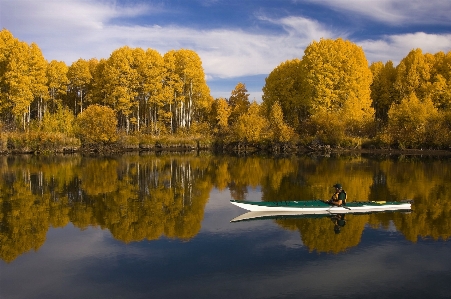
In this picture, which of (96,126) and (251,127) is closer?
(96,126)

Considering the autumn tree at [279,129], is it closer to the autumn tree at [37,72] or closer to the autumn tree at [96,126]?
the autumn tree at [96,126]

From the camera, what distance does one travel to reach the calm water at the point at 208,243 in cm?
1285

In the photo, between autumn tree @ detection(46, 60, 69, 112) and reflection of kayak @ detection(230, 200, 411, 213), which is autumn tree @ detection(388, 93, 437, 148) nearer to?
reflection of kayak @ detection(230, 200, 411, 213)

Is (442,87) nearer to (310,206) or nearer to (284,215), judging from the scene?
(310,206)

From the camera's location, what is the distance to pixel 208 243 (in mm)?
17047

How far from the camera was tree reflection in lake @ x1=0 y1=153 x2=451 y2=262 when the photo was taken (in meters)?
18.5

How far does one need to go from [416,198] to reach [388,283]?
13836mm

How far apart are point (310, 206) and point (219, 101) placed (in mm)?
51307

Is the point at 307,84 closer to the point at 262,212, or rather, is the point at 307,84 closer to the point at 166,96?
the point at 166,96

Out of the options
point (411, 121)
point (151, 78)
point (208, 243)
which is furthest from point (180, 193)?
point (411, 121)

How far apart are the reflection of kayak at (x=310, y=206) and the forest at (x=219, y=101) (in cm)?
3773

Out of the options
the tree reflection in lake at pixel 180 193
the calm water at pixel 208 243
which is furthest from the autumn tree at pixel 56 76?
the calm water at pixel 208 243

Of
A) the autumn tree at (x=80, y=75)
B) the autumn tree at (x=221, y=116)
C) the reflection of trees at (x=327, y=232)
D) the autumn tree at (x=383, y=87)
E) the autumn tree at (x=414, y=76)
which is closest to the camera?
Answer: the reflection of trees at (x=327, y=232)

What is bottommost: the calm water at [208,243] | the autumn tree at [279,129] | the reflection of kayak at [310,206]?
the calm water at [208,243]
